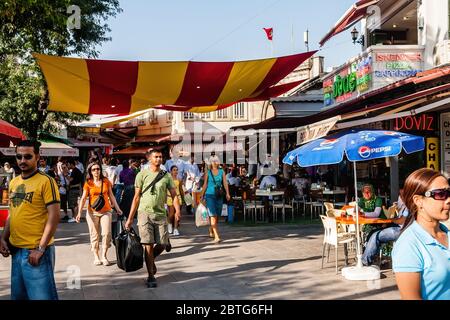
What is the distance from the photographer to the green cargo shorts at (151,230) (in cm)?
664

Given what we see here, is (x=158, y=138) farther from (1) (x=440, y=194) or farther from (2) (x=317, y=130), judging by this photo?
(1) (x=440, y=194)

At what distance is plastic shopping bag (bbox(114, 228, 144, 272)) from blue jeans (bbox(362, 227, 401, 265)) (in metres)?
3.32

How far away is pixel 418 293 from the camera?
8.16 ft

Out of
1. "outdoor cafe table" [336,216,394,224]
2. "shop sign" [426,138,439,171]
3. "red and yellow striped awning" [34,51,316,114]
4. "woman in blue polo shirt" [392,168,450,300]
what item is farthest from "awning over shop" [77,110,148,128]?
"woman in blue polo shirt" [392,168,450,300]

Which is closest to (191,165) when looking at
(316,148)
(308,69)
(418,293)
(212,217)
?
(212,217)

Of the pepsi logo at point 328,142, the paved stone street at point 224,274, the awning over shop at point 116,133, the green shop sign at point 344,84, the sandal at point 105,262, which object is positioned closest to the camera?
the paved stone street at point 224,274

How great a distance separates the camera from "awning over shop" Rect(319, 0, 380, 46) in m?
15.1

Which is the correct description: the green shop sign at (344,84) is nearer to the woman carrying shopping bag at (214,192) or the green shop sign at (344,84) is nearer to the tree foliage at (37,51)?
the woman carrying shopping bag at (214,192)

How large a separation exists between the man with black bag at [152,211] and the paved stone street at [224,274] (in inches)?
17.1

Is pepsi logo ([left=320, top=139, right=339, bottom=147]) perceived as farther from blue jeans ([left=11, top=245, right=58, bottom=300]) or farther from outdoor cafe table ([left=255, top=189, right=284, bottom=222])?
outdoor cafe table ([left=255, top=189, right=284, bottom=222])

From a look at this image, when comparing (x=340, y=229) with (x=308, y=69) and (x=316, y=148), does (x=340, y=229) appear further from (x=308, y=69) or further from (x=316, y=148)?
(x=308, y=69)

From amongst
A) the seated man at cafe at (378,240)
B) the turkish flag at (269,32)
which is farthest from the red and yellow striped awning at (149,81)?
the turkish flag at (269,32)

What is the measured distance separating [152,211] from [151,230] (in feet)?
0.82

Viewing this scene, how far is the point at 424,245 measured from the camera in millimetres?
2543
